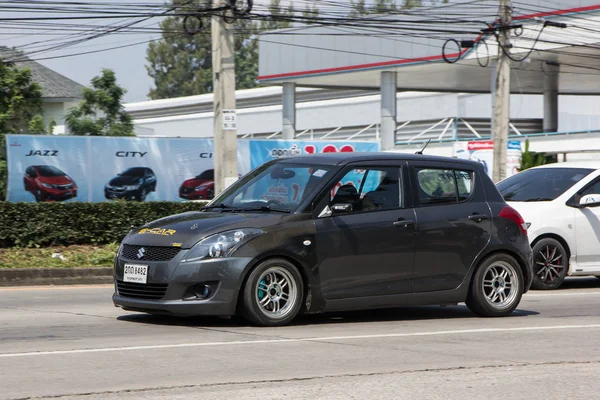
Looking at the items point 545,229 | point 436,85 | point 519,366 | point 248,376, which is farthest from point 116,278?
point 436,85

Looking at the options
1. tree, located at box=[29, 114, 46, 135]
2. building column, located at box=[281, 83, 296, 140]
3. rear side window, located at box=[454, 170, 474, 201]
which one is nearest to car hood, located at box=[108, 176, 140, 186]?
tree, located at box=[29, 114, 46, 135]

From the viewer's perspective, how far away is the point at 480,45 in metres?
39.8

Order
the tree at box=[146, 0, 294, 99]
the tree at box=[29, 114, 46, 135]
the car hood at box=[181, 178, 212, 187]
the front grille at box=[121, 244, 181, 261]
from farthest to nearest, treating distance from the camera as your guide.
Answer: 1. the tree at box=[146, 0, 294, 99]
2. the tree at box=[29, 114, 46, 135]
3. the car hood at box=[181, 178, 212, 187]
4. the front grille at box=[121, 244, 181, 261]

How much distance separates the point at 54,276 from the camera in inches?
587

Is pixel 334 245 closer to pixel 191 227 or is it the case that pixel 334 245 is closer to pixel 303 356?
pixel 191 227

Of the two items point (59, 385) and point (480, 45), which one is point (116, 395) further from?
point (480, 45)

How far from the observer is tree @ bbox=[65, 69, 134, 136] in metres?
38.1

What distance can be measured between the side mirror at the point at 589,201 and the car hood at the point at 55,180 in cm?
1505

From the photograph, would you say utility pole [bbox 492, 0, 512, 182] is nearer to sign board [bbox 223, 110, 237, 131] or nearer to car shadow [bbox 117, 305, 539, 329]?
sign board [bbox 223, 110, 237, 131]

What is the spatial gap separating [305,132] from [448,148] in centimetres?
2239

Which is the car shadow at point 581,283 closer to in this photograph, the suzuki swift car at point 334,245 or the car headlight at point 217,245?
the suzuki swift car at point 334,245

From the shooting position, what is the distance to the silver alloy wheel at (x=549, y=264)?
558 inches

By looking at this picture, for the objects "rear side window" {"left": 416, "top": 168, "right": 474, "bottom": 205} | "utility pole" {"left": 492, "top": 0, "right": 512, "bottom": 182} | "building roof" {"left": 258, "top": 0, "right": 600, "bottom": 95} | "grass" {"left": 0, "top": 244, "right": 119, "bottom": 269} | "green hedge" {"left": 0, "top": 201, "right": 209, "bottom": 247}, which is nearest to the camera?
"rear side window" {"left": 416, "top": 168, "right": 474, "bottom": 205}

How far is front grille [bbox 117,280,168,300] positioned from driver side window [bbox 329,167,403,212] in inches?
72.7
